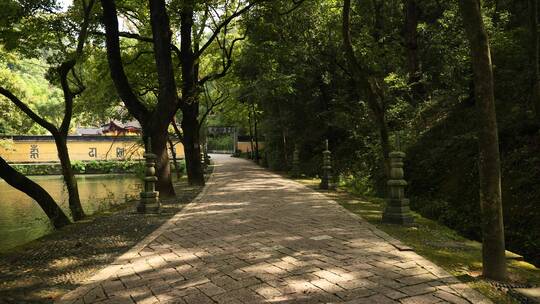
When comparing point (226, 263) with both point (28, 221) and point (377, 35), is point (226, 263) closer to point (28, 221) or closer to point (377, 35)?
point (28, 221)

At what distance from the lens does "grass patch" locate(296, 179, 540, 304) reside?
3762 millimetres

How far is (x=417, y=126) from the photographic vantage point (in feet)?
42.4

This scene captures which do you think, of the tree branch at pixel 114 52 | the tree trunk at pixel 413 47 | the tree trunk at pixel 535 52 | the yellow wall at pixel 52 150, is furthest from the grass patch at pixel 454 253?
the yellow wall at pixel 52 150

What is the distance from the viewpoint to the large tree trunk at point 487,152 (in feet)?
12.7

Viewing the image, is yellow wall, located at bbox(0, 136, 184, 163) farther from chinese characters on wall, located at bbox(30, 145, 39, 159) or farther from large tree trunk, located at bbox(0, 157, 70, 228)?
large tree trunk, located at bbox(0, 157, 70, 228)

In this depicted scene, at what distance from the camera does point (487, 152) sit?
3.90 m

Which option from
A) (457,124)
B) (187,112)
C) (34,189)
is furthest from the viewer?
(187,112)

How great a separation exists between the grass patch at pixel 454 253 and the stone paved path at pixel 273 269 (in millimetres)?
180

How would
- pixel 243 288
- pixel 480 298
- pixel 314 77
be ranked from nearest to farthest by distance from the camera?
pixel 480 298 → pixel 243 288 → pixel 314 77

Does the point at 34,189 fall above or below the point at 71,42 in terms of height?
below

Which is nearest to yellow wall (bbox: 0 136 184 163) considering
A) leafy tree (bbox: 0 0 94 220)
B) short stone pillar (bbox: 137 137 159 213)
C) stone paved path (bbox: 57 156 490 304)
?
leafy tree (bbox: 0 0 94 220)

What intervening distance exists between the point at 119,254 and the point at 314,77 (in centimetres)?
1430

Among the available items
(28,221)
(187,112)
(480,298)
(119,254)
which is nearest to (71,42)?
(187,112)

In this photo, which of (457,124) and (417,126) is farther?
(417,126)
